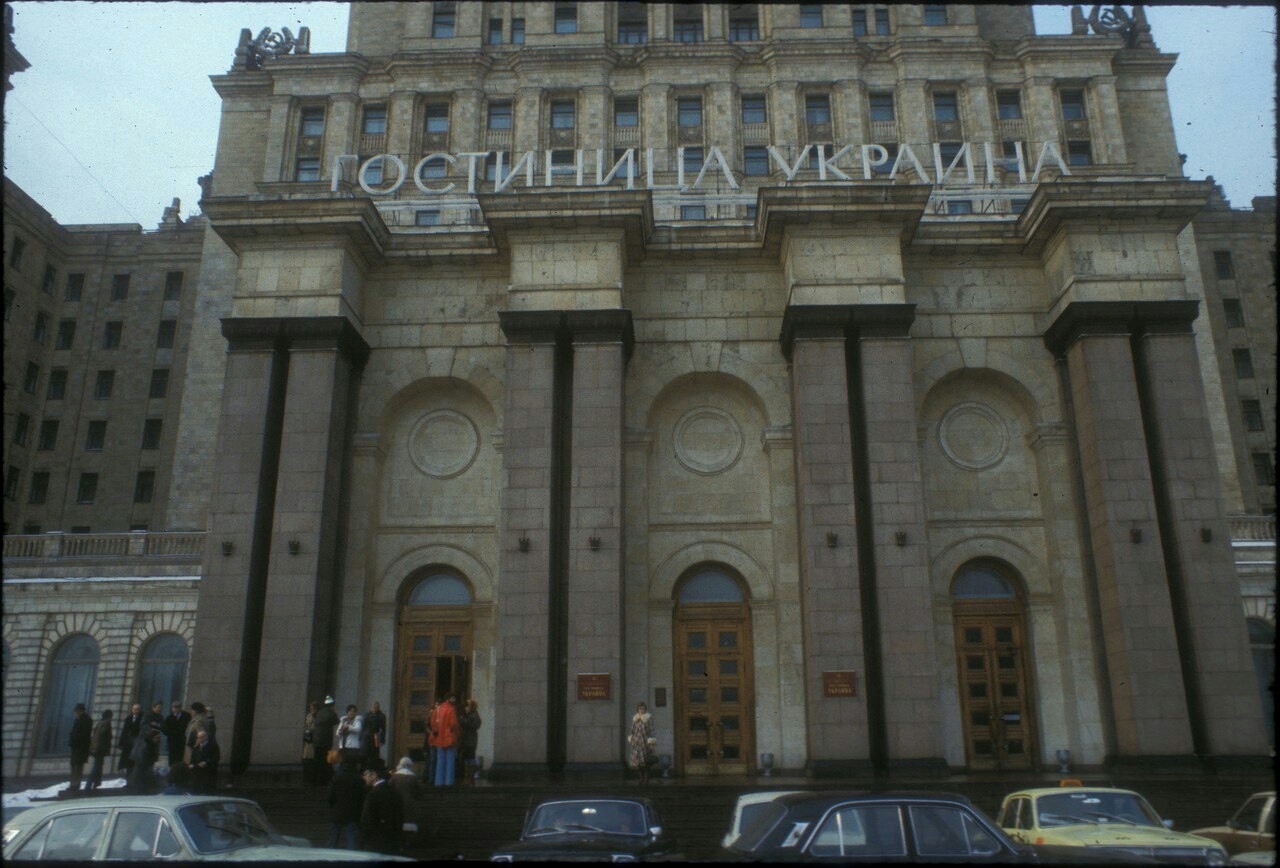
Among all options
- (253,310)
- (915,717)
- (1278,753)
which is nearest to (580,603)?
(915,717)

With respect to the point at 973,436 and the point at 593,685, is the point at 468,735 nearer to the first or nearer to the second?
the point at 593,685

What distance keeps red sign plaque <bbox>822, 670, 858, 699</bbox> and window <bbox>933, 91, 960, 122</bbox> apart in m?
37.3

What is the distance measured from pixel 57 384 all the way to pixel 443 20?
40.0m

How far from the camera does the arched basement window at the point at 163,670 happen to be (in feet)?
157

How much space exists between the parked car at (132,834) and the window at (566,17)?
5194 centimetres

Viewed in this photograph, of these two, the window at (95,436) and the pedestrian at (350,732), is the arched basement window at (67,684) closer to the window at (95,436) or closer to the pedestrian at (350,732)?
the window at (95,436)

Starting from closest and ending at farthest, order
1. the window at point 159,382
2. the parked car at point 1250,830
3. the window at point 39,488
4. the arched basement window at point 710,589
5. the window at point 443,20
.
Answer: the parked car at point 1250,830, the arched basement window at point 710,589, the window at point 443,20, the window at point 39,488, the window at point 159,382

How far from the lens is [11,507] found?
6994 cm

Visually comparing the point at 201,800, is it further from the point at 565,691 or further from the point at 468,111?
the point at 468,111

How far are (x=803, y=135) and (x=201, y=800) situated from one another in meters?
47.2

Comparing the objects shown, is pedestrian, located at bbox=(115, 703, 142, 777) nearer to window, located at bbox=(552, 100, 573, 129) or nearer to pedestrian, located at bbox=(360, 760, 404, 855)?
pedestrian, located at bbox=(360, 760, 404, 855)

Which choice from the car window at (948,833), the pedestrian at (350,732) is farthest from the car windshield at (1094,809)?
the pedestrian at (350,732)

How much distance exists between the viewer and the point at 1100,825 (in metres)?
15.0

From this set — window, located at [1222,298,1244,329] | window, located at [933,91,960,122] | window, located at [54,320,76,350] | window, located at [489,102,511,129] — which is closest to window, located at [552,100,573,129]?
window, located at [489,102,511,129]
